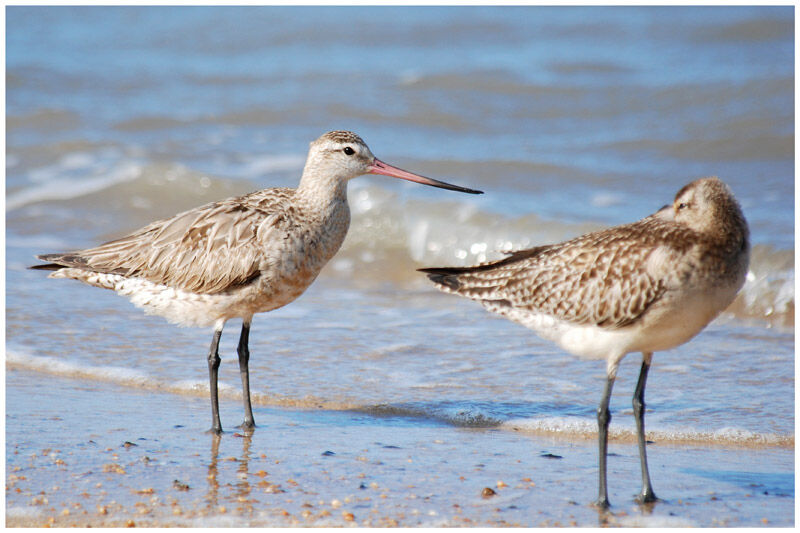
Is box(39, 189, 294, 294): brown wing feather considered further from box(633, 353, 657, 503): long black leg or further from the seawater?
box(633, 353, 657, 503): long black leg

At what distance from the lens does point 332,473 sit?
17.7 feet

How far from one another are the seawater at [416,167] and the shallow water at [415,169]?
0.04 metres

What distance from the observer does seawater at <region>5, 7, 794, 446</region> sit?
7090 mm

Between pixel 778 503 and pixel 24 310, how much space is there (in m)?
6.09

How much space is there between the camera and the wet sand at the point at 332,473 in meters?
4.80

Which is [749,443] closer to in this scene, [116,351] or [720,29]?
[116,351]

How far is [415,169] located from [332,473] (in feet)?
27.9

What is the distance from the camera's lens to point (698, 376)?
23.5 ft

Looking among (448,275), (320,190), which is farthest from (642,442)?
(320,190)

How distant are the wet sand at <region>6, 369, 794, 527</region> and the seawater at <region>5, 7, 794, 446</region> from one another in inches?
15.7

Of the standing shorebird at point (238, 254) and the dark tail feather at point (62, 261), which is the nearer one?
the standing shorebird at point (238, 254)

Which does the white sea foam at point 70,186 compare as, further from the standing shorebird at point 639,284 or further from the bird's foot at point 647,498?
the bird's foot at point 647,498

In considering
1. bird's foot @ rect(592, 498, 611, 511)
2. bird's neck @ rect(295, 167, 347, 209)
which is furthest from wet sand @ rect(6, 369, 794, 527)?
bird's neck @ rect(295, 167, 347, 209)

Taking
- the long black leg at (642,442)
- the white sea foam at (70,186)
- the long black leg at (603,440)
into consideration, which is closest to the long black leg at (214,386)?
the long black leg at (603,440)
